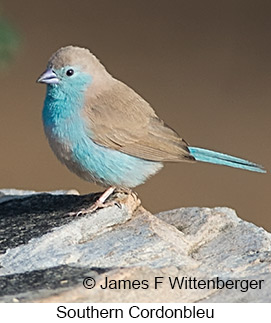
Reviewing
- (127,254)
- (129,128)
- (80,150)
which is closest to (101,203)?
(80,150)

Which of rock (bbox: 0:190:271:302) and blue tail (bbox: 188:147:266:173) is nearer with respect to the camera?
rock (bbox: 0:190:271:302)

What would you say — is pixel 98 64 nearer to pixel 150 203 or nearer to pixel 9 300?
pixel 9 300

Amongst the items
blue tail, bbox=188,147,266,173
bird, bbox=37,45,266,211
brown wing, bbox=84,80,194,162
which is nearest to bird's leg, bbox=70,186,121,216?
bird, bbox=37,45,266,211

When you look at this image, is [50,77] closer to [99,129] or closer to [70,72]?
[70,72]

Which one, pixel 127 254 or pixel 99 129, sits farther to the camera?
pixel 99 129

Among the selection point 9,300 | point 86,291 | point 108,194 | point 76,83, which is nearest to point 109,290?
point 86,291

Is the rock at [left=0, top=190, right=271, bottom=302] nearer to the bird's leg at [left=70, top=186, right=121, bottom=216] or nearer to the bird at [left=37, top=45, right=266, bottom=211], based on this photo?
the bird's leg at [left=70, top=186, right=121, bottom=216]
